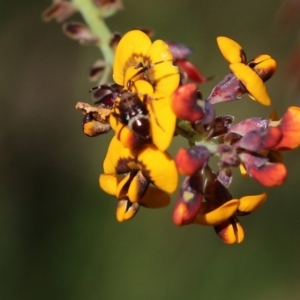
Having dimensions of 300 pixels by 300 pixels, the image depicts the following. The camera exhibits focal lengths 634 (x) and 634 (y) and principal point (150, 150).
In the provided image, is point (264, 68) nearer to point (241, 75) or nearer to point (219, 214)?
point (241, 75)

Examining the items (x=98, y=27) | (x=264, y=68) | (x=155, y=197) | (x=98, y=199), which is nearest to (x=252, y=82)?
(x=264, y=68)

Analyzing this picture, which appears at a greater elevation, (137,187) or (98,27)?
(98,27)

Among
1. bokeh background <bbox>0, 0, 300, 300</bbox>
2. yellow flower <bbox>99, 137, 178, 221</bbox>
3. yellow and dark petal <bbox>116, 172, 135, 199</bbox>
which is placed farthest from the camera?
bokeh background <bbox>0, 0, 300, 300</bbox>

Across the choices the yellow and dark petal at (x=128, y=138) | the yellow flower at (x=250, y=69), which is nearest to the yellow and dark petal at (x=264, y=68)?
the yellow flower at (x=250, y=69)

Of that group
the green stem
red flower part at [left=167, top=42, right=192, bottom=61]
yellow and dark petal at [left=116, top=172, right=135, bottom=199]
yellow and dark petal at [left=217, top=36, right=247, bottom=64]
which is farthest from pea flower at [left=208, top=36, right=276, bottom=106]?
the green stem

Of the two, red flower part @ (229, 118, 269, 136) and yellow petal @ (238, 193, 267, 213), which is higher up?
red flower part @ (229, 118, 269, 136)

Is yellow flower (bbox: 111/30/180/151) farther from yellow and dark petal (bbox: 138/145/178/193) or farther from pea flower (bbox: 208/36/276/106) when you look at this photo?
pea flower (bbox: 208/36/276/106)

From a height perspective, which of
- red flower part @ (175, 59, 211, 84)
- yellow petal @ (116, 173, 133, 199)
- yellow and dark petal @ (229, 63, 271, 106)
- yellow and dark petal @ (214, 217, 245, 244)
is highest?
red flower part @ (175, 59, 211, 84)
